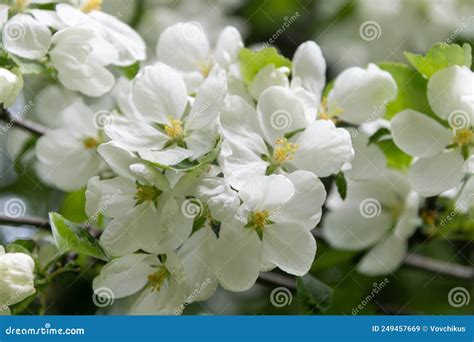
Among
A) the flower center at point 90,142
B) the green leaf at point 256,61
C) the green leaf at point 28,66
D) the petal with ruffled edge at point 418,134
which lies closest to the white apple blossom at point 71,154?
the flower center at point 90,142

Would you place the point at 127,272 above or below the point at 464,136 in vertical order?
below

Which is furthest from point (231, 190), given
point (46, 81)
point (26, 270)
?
point (46, 81)

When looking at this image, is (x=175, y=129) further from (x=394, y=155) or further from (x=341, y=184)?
(x=394, y=155)

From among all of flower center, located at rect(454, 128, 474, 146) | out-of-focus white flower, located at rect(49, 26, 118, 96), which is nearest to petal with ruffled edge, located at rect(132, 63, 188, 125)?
out-of-focus white flower, located at rect(49, 26, 118, 96)

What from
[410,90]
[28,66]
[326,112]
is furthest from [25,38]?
[410,90]

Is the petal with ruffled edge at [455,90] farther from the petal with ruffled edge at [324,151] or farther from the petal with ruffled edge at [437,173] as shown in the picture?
the petal with ruffled edge at [324,151]

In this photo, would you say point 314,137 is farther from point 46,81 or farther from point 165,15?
point 165,15
